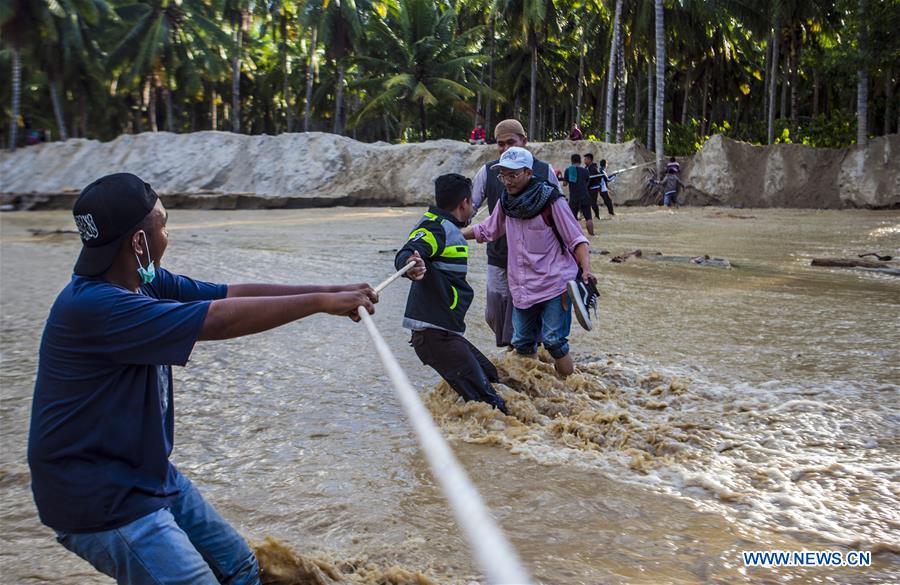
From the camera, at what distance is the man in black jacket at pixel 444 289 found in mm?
4656

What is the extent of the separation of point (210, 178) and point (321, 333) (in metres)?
23.1

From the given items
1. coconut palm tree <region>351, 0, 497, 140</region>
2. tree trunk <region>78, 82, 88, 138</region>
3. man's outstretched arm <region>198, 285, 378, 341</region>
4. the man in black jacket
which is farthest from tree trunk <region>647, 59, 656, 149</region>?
tree trunk <region>78, 82, 88, 138</region>

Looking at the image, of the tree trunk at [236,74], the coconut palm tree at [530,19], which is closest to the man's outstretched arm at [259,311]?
the coconut palm tree at [530,19]

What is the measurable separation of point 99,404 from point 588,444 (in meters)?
3.19

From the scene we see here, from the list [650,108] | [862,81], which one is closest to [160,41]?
[650,108]

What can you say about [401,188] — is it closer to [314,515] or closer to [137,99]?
[314,515]

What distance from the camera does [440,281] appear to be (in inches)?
184

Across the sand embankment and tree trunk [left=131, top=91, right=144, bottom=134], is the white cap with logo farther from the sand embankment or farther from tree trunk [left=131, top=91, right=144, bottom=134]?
tree trunk [left=131, top=91, right=144, bottom=134]

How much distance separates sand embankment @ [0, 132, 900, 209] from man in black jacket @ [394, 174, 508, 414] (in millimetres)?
18930

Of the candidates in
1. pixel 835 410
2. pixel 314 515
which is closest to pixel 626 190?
pixel 835 410

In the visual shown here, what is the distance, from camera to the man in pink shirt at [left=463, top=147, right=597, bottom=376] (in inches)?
201

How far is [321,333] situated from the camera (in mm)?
7863

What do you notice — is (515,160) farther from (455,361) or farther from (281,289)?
(281,289)

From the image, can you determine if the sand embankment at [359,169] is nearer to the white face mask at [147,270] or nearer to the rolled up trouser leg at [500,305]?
the rolled up trouser leg at [500,305]
